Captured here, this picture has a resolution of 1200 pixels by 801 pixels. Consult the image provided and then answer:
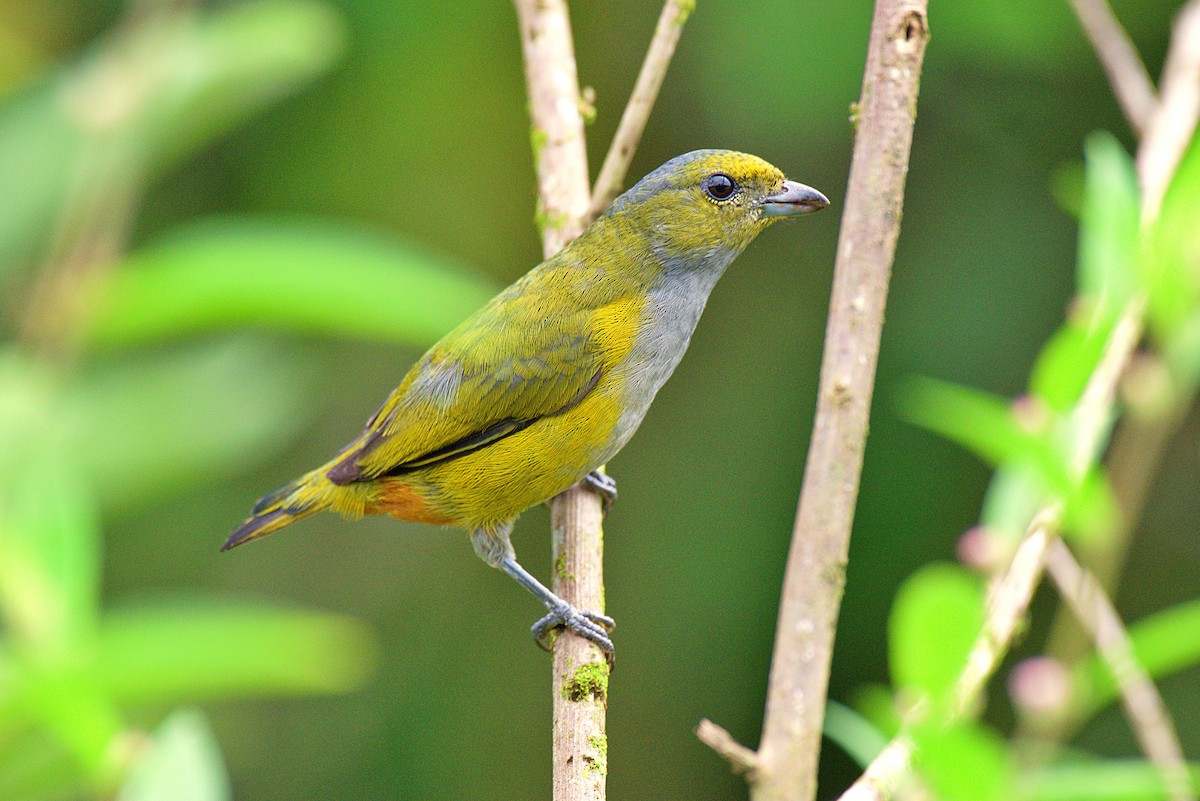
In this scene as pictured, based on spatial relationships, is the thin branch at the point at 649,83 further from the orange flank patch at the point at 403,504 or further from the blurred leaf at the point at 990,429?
the blurred leaf at the point at 990,429

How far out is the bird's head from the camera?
3545mm

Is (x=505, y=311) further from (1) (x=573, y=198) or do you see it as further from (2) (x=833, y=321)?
(2) (x=833, y=321)

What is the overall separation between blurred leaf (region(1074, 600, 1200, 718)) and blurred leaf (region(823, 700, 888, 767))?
0.33 m

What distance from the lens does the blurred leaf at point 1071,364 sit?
169 cm

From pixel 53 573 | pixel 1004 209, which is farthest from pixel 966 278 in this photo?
pixel 53 573

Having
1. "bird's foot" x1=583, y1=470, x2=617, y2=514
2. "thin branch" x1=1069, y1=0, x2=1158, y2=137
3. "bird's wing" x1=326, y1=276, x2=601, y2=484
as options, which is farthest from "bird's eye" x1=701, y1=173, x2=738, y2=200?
"thin branch" x1=1069, y1=0, x2=1158, y2=137

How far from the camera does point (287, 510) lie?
11.7 ft

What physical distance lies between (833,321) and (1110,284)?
41 centimetres

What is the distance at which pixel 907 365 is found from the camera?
495 centimetres

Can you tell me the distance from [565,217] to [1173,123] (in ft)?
5.34

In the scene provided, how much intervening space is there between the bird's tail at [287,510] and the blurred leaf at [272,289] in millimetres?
1369

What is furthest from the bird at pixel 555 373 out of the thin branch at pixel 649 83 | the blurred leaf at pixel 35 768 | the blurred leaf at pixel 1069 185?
the blurred leaf at pixel 35 768

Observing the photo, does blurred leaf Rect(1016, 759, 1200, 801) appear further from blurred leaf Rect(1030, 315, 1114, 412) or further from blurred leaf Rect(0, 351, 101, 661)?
blurred leaf Rect(0, 351, 101, 661)

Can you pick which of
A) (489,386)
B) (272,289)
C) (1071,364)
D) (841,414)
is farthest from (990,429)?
(489,386)
